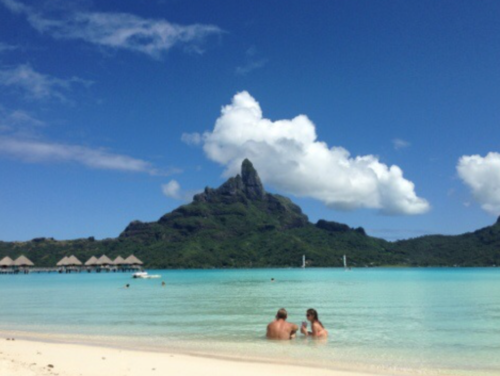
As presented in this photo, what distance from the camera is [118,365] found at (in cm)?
1121

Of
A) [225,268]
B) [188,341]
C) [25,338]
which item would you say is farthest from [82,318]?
[225,268]

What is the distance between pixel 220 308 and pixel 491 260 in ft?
575

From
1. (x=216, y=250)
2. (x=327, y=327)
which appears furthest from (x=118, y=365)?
(x=216, y=250)

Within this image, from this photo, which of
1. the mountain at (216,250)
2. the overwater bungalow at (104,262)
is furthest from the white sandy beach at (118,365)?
the mountain at (216,250)

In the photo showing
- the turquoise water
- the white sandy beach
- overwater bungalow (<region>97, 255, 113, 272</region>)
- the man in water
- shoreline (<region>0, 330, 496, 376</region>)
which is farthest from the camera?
overwater bungalow (<region>97, 255, 113, 272</region>)

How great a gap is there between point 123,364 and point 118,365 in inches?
7.0

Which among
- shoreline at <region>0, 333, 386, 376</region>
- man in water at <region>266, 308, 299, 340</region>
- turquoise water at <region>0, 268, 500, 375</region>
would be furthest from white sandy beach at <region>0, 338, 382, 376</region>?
man in water at <region>266, 308, 299, 340</region>

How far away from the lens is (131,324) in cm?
2112

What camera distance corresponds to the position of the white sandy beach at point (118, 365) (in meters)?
10.3

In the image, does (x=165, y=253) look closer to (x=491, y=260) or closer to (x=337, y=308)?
(x=491, y=260)

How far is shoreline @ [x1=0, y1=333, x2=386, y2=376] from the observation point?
10359 millimetres

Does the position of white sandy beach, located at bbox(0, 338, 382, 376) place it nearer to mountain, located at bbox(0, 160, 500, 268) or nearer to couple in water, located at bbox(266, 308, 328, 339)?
couple in water, located at bbox(266, 308, 328, 339)

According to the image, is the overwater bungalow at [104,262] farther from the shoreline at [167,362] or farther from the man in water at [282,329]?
the man in water at [282,329]

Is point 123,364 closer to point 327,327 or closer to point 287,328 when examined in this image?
point 287,328
